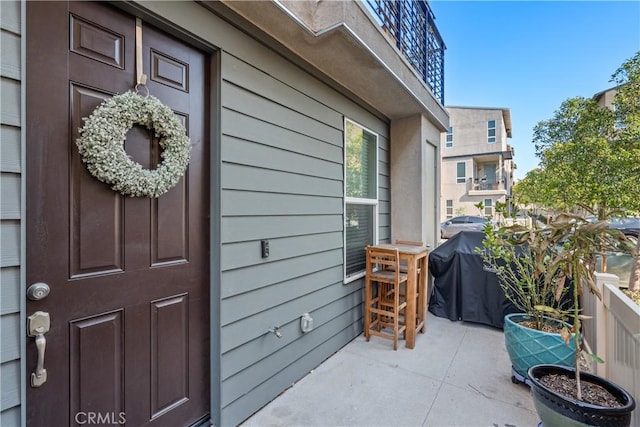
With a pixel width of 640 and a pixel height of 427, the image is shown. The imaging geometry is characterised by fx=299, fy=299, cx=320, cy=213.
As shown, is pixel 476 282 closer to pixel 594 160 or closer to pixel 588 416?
pixel 588 416

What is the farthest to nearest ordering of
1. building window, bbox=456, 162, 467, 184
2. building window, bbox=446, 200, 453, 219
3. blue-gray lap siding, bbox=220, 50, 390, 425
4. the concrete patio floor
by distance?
building window, bbox=446, 200, 453, 219, building window, bbox=456, 162, 467, 184, the concrete patio floor, blue-gray lap siding, bbox=220, 50, 390, 425

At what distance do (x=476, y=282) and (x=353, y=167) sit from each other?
2.08 meters

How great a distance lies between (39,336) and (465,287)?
3.86 metres

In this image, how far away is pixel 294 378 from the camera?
2.39 m

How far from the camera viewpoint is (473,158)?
17359mm

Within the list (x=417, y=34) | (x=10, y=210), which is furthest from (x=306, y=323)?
(x=417, y=34)

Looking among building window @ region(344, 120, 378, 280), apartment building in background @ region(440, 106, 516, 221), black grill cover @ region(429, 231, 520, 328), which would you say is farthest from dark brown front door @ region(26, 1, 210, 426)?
apartment building in background @ region(440, 106, 516, 221)

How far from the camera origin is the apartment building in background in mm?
16906

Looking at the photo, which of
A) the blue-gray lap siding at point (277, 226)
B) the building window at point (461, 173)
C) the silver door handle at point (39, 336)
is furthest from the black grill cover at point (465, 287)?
the building window at point (461, 173)

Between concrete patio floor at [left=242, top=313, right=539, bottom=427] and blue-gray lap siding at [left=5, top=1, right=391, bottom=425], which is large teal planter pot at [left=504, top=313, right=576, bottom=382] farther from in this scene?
blue-gray lap siding at [left=5, top=1, right=391, bottom=425]

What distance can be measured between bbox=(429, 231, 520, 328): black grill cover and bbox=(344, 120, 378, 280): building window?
1053 mm

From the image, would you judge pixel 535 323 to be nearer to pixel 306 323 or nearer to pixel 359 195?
→ pixel 306 323

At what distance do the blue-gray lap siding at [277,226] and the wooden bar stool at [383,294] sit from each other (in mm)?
289

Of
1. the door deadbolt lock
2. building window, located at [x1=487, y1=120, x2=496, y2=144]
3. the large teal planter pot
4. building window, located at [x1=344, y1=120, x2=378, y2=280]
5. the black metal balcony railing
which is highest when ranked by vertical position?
building window, located at [x1=487, y1=120, x2=496, y2=144]
